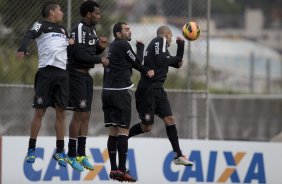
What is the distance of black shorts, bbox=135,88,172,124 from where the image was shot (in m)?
17.9

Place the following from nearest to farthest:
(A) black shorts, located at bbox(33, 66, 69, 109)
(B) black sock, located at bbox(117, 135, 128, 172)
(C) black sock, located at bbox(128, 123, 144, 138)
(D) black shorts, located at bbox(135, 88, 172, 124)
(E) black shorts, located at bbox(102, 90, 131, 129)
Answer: (A) black shorts, located at bbox(33, 66, 69, 109)
(E) black shorts, located at bbox(102, 90, 131, 129)
(B) black sock, located at bbox(117, 135, 128, 172)
(D) black shorts, located at bbox(135, 88, 172, 124)
(C) black sock, located at bbox(128, 123, 144, 138)

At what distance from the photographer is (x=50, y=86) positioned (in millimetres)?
16375

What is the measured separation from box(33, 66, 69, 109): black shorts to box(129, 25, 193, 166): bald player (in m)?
1.81

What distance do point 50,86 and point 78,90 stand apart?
2.12ft

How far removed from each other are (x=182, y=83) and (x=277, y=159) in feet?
8.01

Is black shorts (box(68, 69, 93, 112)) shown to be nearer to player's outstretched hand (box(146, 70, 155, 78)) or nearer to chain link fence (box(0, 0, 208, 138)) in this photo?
player's outstretched hand (box(146, 70, 155, 78))

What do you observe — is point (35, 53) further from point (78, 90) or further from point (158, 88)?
point (78, 90)

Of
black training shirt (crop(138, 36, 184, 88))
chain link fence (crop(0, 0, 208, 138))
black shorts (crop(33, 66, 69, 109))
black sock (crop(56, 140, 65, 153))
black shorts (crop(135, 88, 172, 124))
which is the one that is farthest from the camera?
chain link fence (crop(0, 0, 208, 138))

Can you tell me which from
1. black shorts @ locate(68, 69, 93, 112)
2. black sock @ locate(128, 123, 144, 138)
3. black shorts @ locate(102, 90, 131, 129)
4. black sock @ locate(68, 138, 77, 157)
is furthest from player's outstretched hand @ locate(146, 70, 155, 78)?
black sock @ locate(68, 138, 77, 157)

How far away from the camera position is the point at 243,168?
20234 mm

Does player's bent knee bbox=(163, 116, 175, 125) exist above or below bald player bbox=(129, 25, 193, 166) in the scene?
below

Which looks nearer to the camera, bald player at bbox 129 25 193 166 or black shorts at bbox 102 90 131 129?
black shorts at bbox 102 90 131 129

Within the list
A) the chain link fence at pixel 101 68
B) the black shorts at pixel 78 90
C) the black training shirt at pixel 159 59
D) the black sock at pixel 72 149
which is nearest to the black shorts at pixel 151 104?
the black training shirt at pixel 159 59

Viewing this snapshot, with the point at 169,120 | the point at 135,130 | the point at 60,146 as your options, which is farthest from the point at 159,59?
the point at 60,146
